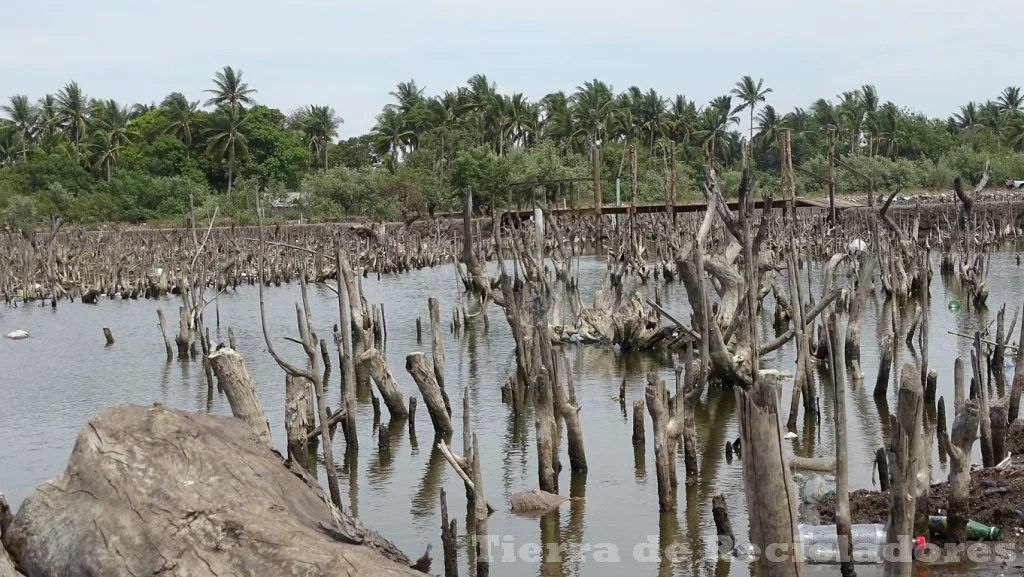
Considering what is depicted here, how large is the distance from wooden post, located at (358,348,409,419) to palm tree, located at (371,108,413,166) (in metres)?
54.7

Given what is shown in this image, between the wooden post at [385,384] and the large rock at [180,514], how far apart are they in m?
7.52

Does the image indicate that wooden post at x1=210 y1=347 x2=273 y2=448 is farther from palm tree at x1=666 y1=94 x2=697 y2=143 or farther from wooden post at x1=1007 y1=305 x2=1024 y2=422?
palm tree at x1=666 y1=94 x2=697 y2=143

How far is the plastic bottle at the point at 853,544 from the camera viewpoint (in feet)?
25.2

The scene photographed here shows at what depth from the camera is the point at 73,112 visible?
6619 cm

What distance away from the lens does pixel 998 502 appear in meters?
8.14

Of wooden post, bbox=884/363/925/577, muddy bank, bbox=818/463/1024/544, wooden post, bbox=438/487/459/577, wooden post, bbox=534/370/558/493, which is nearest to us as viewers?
wooden post, bbox=884/363/925/577

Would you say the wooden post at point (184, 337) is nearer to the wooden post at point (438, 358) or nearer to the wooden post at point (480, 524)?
the wooden post at point (438, 358)

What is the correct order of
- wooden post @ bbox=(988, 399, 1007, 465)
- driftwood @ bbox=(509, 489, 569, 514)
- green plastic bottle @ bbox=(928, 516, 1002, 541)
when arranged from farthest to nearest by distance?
driftwood @ bbox=(509, 489, 569, 514), wooden post @ bbox=(988, 399, 1007, 465), green plastic bottle @ bbox=(928, 516, 1002, 541)

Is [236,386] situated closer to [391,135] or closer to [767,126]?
[391,135]

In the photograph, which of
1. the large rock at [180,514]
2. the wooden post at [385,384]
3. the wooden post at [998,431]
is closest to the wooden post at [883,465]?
the wooden post at [998,431]

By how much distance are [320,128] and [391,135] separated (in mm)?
7840

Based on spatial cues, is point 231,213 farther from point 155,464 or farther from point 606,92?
point 155,464

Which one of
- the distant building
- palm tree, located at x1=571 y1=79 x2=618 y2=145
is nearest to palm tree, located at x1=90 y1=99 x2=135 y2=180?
the distant building

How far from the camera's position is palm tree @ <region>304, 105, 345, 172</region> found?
73.8m
